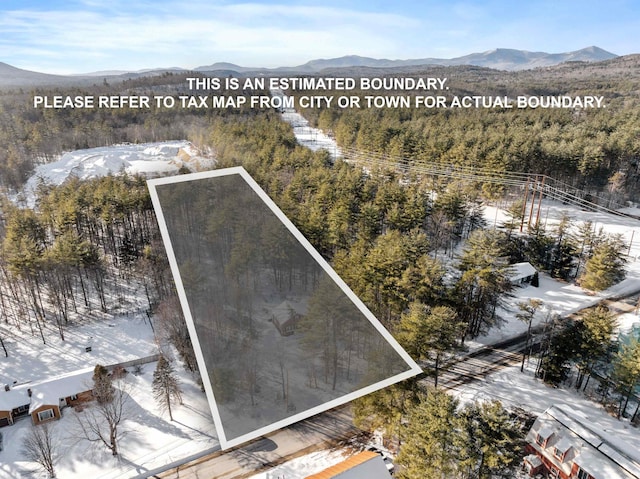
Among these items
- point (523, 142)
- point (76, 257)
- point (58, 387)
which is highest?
point (523, 142)

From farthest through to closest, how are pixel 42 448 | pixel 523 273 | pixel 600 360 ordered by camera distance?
1. pixel 523 273
2. pixel 600 360
3. pixel 42 448

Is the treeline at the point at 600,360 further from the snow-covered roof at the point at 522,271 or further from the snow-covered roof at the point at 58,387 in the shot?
the snow-covered roof at the point at 58,387

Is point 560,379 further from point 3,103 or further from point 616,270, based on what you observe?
point 3,103

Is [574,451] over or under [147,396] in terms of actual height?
over

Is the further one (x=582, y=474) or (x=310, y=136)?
(x=310, y=136)

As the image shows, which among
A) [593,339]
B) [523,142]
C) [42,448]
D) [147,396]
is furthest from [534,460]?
[523,142]

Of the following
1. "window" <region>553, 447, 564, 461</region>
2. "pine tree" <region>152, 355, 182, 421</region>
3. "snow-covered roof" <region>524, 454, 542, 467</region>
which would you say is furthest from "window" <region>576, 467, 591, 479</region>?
"pine tree" <region>152, 355, 182, 421</region>

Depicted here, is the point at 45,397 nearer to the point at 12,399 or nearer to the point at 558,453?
the point at 12,399

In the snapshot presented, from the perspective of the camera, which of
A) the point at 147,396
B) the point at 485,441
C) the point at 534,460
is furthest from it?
the point at 147,396
